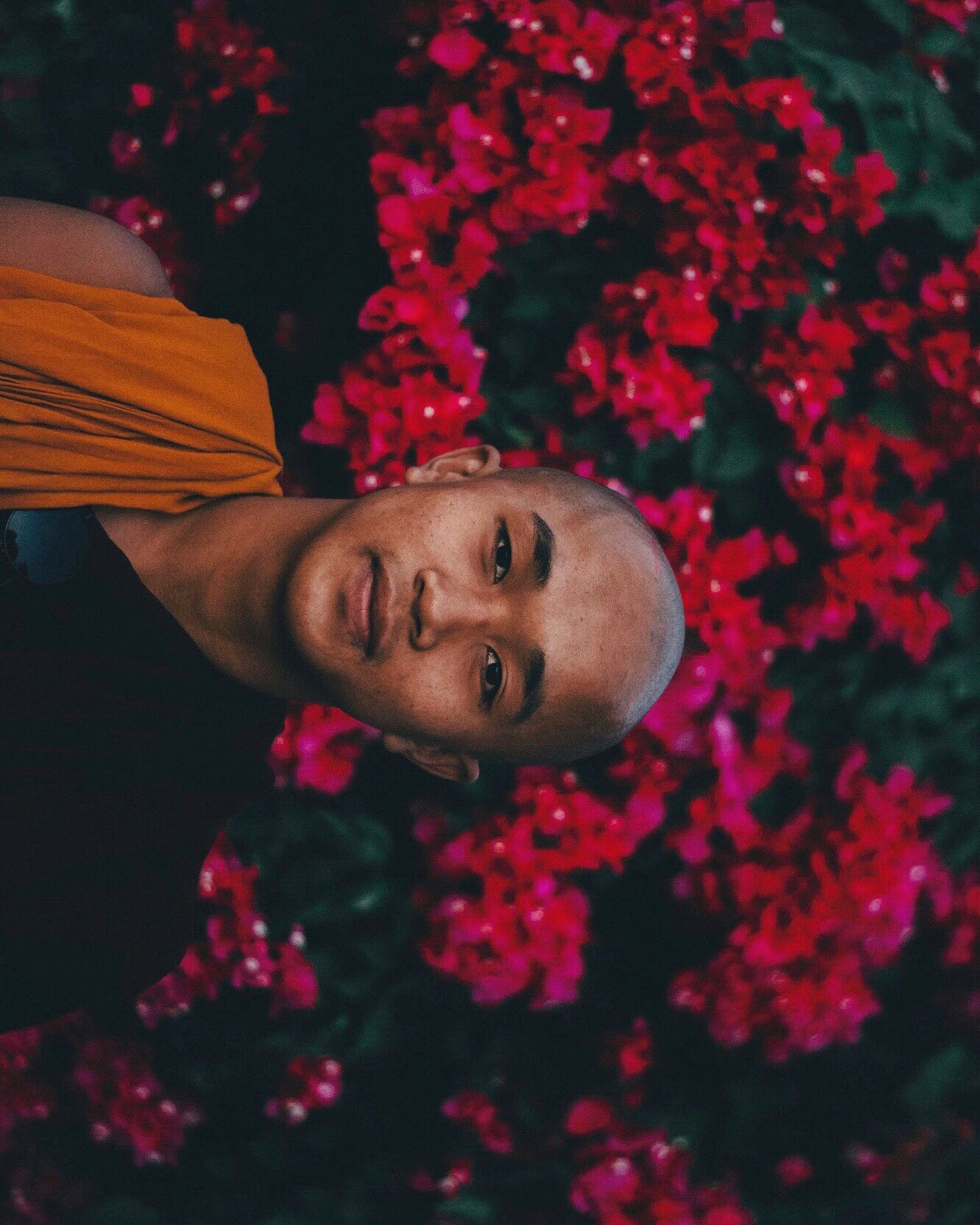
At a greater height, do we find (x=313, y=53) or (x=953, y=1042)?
(x=313, y=53)

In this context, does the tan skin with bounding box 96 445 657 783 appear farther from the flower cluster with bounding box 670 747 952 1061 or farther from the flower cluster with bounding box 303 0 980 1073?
the flower cluster with bounding box 670 747 952 1061

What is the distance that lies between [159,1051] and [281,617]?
1071 millimetres

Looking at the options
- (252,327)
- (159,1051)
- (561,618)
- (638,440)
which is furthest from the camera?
(159,1051)

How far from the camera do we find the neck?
1.46m

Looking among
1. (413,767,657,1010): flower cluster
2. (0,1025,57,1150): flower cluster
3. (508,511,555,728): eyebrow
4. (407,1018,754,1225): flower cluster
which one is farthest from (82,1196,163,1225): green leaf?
(508,511,555,728): eyebrow

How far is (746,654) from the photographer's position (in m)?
1.81

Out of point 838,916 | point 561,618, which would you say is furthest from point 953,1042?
point 561,618

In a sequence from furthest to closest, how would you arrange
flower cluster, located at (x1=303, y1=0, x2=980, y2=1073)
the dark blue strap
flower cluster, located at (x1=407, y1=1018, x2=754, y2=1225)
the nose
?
1. flower cluster, located at (x1=407, y1=1018, x2=754, y2=1225)
2. flower cluster, located at (x1=303, y1=0, x2=980, y2=1073)
3. the dark blue strap
4. the nose

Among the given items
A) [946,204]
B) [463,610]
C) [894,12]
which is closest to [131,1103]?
[463,610]

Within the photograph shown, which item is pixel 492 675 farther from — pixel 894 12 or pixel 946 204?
pixel 894 12

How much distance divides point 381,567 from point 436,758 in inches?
12.4

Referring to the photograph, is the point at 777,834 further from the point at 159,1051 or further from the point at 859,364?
the point at 159,1051

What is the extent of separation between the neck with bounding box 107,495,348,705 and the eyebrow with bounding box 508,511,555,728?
282 millimetres

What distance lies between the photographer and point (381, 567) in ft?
4.35
